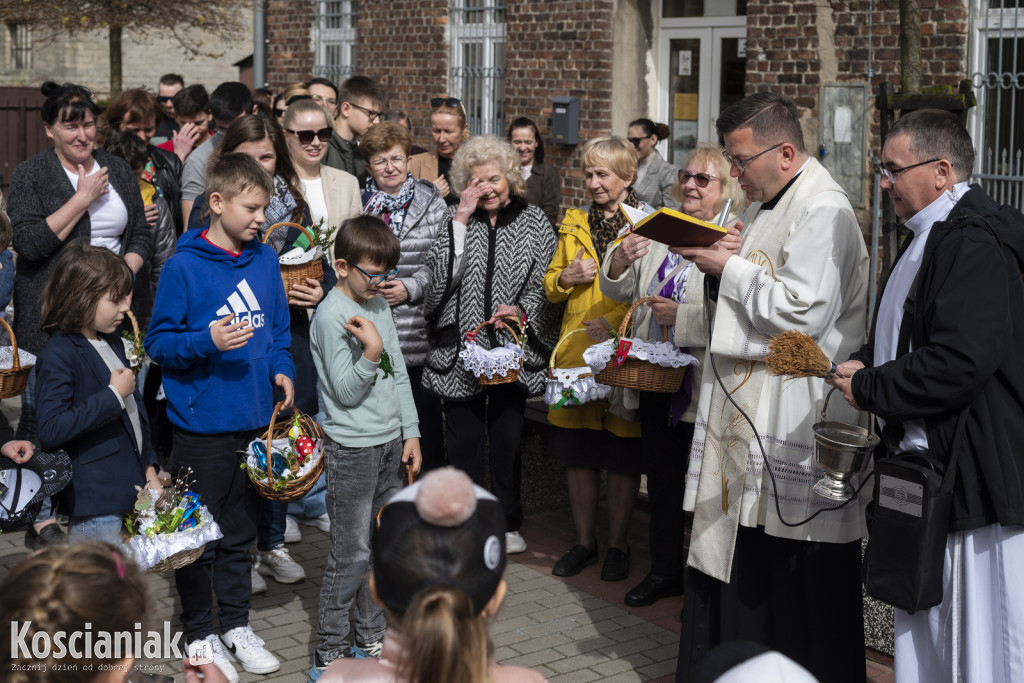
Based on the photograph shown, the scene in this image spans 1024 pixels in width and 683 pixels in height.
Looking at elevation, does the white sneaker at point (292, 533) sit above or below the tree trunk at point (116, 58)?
below

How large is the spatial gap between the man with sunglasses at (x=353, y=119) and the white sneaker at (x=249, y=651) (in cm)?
391

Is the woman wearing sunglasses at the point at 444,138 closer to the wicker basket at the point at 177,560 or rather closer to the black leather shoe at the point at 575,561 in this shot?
the black leather shoe at the point at 575,561

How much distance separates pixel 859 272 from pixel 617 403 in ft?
5.78

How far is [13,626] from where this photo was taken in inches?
83.1

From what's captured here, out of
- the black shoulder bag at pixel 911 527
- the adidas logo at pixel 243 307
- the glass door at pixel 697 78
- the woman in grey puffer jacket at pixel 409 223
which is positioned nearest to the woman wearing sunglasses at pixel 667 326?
the woman in grey puffer jacket at pixel 409 223

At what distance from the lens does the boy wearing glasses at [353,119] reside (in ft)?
26.4

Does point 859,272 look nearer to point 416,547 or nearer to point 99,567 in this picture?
point 416,547

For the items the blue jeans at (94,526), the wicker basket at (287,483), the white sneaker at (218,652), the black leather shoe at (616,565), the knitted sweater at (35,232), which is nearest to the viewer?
the blue jeans at (94,526)

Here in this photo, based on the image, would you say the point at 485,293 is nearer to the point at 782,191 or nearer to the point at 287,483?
the point at 287,483

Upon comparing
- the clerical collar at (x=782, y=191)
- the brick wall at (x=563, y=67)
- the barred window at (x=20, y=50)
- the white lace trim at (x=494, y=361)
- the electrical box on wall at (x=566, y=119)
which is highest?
the barred window at (x=20, y=50)

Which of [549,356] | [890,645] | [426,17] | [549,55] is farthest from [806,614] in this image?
[426,17]

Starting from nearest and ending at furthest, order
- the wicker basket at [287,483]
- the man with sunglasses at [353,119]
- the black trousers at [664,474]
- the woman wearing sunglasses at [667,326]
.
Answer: the wicker basket at [287,483] → the woman wearing sunglasses at [667,326] → the black trousers at [664,474] → the man with sunglasses at [353,119]

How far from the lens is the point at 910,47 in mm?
6629

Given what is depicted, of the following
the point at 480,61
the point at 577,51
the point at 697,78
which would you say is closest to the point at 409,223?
the point at 577,51
